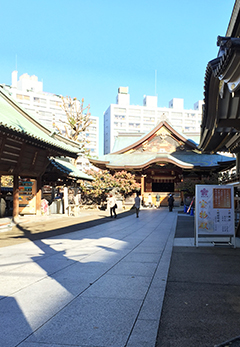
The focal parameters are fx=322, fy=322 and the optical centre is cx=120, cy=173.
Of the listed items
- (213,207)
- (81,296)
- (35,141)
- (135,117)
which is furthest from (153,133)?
(135,117)

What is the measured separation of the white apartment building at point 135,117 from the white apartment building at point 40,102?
215 inches

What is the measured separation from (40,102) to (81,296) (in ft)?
300

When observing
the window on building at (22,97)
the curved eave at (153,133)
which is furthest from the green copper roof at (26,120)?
the window on building at (22,97)

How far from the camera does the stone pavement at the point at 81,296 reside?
3.32 meters

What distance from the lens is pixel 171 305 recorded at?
14.0ft

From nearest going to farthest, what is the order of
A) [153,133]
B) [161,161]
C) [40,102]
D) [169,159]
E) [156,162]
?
1. [169,159]
2. [161,161]
3. [156,162]
4. [153,133]
5. [40,102]

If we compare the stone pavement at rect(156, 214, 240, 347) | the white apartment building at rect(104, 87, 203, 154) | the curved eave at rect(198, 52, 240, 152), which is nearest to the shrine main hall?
the curved eave at rect(198, 52, 240, 152)

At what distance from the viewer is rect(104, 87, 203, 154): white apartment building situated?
101 m

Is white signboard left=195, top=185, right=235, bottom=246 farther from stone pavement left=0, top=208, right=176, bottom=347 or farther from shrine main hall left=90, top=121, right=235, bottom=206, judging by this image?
shrine main hall left=90, top=121, right=235, bottom=206

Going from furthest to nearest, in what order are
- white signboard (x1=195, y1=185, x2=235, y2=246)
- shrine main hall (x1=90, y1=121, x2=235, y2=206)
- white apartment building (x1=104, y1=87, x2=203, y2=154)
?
white apartment building (x1=104, y1=87, x2=203, y2=154), shrine main hall (x1=90, y1=121, x2=235, y2=206), white signboard (x1=195, y1=185, x2=235, y2=246)

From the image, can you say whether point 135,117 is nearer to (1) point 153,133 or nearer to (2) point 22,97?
(2) point 22,97

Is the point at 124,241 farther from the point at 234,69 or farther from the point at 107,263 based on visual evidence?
the point at 234,69

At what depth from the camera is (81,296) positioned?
4590 millimetres

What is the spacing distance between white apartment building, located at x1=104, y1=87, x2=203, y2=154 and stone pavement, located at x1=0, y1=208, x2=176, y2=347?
90.2 m
